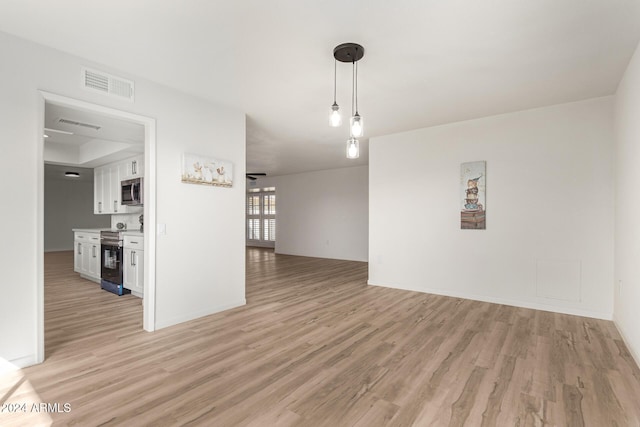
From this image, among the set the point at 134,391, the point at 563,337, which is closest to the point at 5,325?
the point at 134,391

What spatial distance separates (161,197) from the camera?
3387 mm

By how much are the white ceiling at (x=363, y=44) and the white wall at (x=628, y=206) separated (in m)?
0.29

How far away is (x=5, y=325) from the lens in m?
2.40

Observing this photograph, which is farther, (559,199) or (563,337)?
(559,199)

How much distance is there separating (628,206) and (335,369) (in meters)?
3.13

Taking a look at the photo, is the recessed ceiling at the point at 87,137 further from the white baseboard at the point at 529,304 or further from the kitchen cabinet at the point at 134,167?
the white baseboard at the point at 529,304

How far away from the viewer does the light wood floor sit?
1.92m

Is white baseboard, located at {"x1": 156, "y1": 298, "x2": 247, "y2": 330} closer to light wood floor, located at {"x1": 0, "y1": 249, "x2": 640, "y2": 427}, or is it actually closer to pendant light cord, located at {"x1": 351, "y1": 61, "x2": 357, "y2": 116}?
light wood floor, located at {"x1": 0, "y1": 249, "x2": 640, "y2": 427}

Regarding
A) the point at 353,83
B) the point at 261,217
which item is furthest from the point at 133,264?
the point at 261,217

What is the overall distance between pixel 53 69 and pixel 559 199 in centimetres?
557

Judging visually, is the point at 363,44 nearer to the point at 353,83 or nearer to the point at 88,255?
the point at 353,83

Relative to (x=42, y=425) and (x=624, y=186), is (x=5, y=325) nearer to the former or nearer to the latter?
(x=42, y=425)

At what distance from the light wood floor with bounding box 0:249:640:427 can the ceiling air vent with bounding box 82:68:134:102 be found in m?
2.40

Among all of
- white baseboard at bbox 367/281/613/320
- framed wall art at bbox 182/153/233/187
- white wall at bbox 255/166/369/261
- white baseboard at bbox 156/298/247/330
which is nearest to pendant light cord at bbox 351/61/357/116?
framed wall art at bbox 182/153/233/187
